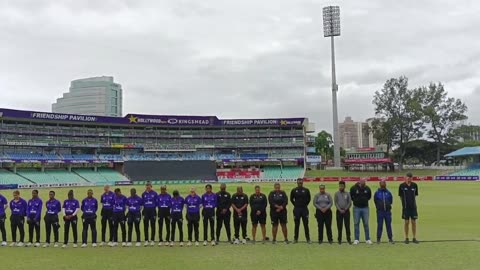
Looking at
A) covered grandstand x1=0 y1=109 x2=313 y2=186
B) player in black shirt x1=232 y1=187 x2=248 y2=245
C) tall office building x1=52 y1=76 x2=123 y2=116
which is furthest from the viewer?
tall office building x1=52 y1=76 x2=123 y2=116

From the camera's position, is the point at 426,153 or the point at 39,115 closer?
the point at 39,115

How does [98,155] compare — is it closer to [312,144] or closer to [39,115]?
[39,115]

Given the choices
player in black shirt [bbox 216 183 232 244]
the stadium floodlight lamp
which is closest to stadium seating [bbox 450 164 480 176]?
the stadium floodlight lamp

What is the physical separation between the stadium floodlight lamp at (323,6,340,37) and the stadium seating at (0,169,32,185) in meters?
58.6

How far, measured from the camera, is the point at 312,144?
110 meters

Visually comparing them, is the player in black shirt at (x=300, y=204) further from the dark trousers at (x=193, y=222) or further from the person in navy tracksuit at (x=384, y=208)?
the dark trousers at (x=193, y=222)

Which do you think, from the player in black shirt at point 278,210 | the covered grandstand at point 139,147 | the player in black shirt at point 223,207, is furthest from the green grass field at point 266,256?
the covered grandstand at point 139,147

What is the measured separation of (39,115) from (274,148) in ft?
149

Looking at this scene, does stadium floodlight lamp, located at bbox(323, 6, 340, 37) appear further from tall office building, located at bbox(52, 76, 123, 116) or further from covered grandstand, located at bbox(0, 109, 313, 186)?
tall office building, located at bbox(52, 76, 123, 116)

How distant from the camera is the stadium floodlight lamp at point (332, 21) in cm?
8688

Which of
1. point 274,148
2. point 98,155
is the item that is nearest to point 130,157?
point 98,155

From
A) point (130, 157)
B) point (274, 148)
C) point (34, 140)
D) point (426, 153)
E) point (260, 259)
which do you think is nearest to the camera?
point (260, 259)

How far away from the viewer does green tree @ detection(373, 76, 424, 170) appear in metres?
96.2

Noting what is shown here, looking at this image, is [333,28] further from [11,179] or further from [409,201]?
[409,201]
